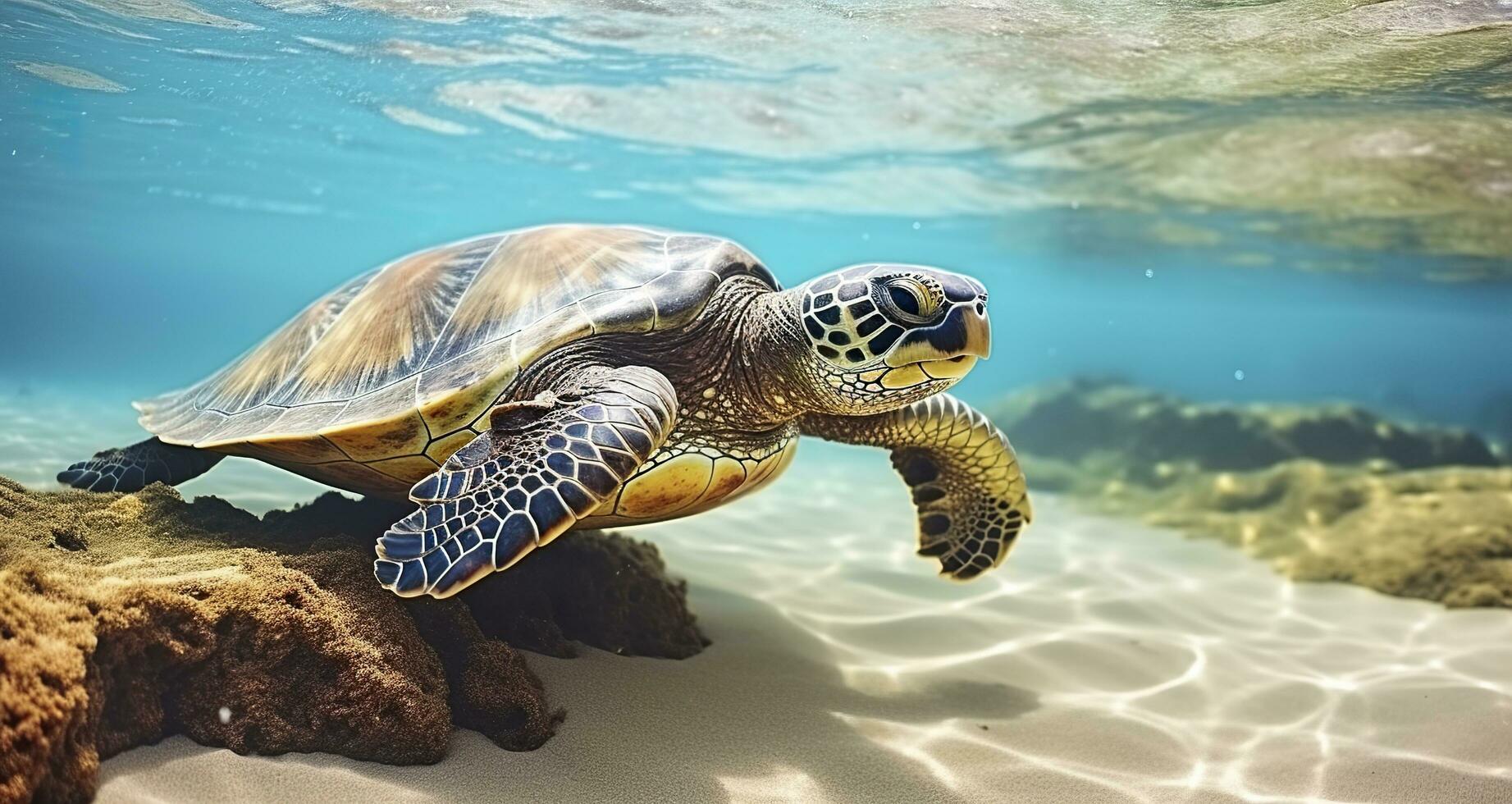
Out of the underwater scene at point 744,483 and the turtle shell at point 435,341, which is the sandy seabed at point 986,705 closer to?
the underwater scene at point 744,483

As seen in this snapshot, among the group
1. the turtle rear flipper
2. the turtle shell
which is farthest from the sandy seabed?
the turtle rear flipper

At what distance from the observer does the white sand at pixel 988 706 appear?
2365mm

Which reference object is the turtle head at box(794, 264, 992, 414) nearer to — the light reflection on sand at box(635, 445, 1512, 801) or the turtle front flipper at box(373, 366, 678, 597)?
the turtle front flipper at box(373, 366, 678, 597)

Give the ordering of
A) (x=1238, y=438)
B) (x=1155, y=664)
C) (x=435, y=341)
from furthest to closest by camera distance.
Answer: (x=1238, y=438) < (x=1155, y=664) < (x=435, y=341)

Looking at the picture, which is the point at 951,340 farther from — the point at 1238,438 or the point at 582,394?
the point at 1238,438

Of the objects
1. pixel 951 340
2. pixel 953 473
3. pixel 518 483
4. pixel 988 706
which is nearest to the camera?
pixel 518 483

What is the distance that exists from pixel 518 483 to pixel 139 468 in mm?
2914

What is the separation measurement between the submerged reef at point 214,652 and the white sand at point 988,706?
0.10 metres

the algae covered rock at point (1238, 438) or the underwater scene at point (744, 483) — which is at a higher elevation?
the underwater scene at point (744, 483)

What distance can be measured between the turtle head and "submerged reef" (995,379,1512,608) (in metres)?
4.95

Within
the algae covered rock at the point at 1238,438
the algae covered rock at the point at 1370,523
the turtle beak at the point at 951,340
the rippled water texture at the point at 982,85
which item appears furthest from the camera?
the algae covered rock at the point at 1238,438

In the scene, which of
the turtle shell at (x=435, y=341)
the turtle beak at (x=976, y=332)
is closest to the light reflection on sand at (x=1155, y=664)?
the turtle beak at (x=976, y=332)

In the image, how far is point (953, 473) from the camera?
434 centimetres

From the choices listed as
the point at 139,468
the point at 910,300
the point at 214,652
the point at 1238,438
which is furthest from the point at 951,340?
the point at 1238,438
